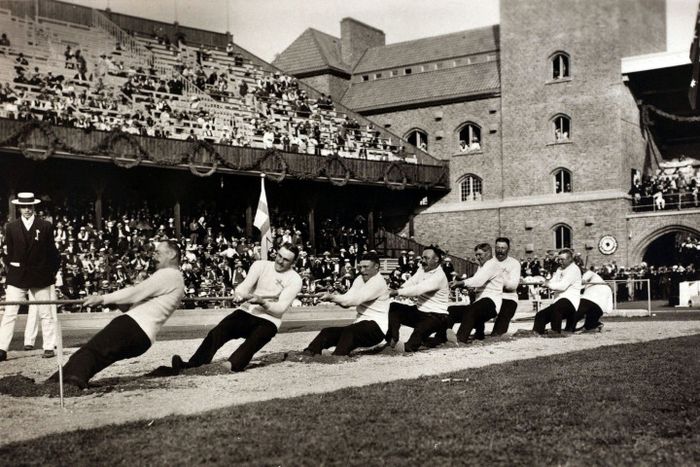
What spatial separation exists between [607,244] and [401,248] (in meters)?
9.36

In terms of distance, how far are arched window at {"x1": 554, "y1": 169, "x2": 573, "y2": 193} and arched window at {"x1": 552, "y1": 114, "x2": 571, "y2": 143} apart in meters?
1.49

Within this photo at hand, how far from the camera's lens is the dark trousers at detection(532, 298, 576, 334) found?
15.9 metres

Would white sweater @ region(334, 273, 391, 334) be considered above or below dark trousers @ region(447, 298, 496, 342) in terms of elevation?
above

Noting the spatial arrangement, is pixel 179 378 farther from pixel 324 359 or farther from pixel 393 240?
pixel 393 240

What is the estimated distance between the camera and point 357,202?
134 feet

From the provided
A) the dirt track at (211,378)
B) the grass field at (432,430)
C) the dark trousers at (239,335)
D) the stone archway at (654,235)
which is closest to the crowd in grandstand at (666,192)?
the stone archway at (654,235)

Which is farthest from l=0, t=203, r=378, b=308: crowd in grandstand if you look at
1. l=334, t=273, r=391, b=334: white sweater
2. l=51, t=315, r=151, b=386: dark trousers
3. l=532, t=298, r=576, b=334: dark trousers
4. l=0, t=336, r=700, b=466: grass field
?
l=0, t=336, r=700, b=466: grass field

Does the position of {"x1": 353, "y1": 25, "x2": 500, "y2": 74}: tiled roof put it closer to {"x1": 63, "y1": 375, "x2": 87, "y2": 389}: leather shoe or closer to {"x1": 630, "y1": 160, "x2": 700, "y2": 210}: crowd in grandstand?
{"x1": 630, "y1": 160, "x2": 700, "y2": 210}: crowd in grandstand

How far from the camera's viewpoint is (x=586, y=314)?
16531mm

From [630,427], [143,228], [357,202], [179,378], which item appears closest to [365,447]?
[630,427]

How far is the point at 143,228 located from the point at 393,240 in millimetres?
15138

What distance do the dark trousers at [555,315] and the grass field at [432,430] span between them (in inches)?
249

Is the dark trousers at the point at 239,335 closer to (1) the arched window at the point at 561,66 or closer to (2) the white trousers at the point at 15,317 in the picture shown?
(2) the white trousers at the point at 15,317

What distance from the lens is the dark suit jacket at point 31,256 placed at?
39.9 ft
